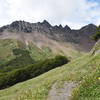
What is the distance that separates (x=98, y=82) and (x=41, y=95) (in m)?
6.29

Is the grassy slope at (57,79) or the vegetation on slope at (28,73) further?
the vegetation on slope at (28,73)

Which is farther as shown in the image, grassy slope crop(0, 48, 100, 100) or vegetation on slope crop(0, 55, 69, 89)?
vegetation on slope crop(0, 55, 69, 89)

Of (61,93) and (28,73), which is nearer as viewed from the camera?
(61,93)

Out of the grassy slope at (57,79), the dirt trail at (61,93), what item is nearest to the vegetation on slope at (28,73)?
the grassy slope at (57,79)

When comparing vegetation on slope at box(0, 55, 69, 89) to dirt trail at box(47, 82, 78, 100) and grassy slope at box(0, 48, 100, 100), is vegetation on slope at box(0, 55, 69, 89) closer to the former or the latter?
grassy slope at box(0, 48, 100, 100)

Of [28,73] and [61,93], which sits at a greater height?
[28,73]

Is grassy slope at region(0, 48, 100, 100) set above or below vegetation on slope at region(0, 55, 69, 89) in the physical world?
below

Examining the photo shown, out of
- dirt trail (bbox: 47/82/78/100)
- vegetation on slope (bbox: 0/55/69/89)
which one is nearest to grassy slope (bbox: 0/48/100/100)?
dirt trail (bbox: 47/82/78/100)

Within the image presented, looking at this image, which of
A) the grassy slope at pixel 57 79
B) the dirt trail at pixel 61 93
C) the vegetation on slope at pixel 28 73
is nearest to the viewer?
the dirt trail at pixel 61 93

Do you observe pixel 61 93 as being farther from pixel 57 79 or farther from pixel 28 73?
pixel 28 73

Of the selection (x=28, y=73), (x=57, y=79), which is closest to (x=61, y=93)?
(x=57, y=79)

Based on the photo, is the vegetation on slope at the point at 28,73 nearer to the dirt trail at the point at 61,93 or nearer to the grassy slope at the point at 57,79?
the grassy slope at the point at 57,79

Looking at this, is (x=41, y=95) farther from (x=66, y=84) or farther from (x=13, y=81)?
(x=13, y=81)

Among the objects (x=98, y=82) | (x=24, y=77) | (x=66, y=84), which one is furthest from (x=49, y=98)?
(x=24, y=77)
